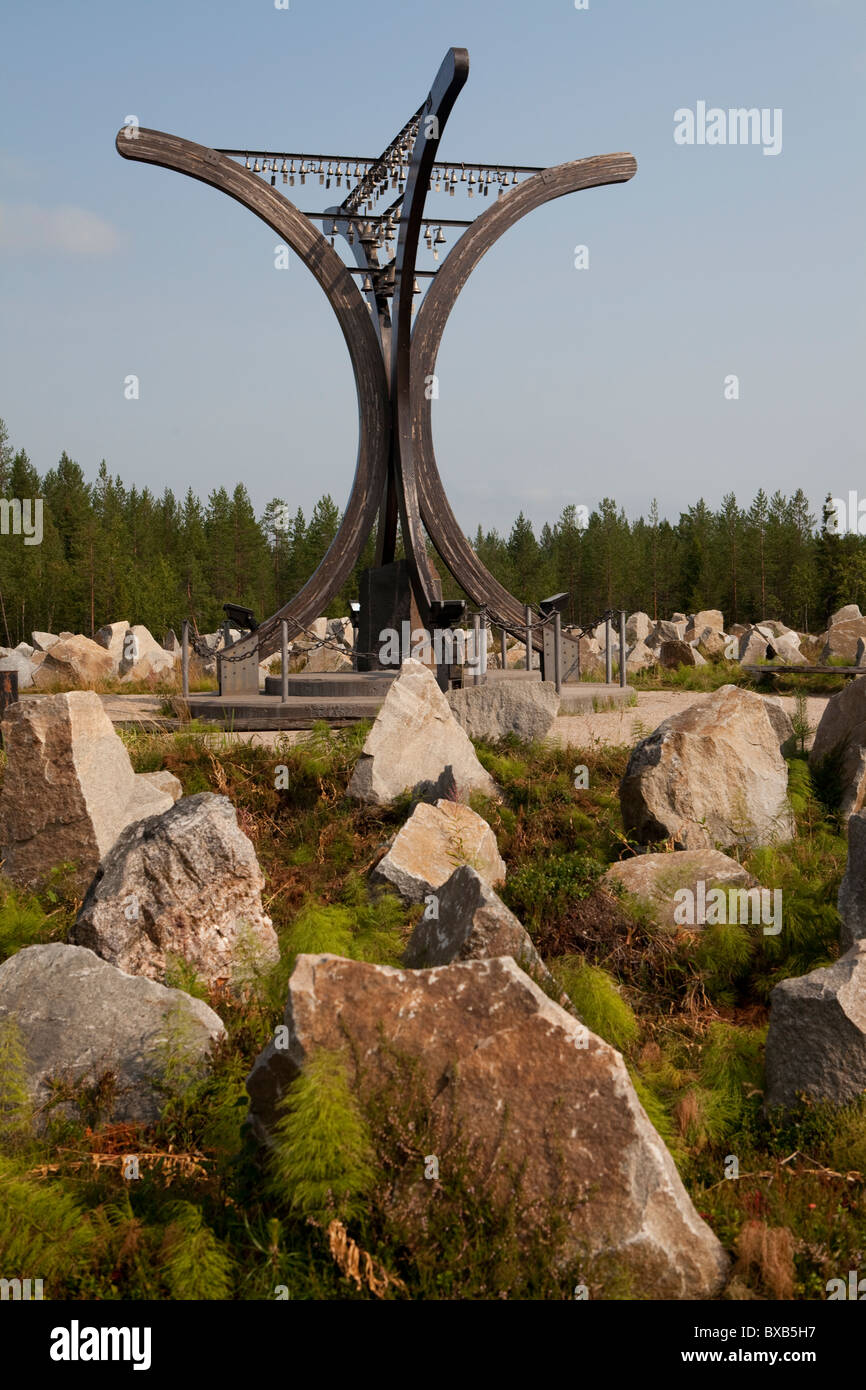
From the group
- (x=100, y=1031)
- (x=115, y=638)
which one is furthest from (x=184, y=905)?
(x=115, y=638)

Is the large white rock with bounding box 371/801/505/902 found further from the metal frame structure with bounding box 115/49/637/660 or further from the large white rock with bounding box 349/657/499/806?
the metal frame structure with bounding box 115/49/637/660

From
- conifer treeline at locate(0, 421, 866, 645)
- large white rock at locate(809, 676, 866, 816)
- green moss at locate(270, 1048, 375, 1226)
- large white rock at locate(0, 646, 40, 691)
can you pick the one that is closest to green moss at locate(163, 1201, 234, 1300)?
green moss at locate(270, 1048, 375, 1226)

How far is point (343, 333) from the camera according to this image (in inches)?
653

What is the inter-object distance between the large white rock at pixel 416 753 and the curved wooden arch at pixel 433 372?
701 cm

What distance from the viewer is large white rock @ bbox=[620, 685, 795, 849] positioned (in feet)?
26.3

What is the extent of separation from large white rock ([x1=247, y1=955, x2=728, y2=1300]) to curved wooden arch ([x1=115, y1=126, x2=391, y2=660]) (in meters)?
12.0

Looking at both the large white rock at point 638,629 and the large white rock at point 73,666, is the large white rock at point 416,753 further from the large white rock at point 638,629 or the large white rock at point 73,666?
the large white rock at point 638,629

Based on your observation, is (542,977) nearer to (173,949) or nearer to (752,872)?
(173,949)

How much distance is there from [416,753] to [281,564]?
5955 cm

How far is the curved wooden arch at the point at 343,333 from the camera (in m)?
15.2
